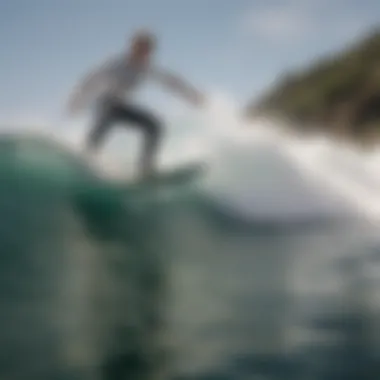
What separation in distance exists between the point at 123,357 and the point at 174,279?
22 cm

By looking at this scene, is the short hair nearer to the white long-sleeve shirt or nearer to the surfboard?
the white long-sleeve shirt

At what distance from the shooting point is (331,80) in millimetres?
2178

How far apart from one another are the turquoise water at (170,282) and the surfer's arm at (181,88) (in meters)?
0.23

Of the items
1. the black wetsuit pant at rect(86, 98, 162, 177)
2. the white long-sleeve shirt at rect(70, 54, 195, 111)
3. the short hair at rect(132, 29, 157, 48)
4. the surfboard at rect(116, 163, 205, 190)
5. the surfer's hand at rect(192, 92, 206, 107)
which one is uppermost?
the short hair at rect(132, 29, 157, 48)

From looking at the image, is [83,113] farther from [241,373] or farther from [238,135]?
[241,373]

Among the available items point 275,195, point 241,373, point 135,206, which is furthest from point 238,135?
point 241,373

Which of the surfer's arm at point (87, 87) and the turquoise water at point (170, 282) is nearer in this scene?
the turquoise water at point (170, 282)

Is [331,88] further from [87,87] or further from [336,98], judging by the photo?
[87,87]

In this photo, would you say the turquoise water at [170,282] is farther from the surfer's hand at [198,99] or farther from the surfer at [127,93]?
the surfer's hand at [198,99]

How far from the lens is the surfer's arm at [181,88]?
7.02 feet

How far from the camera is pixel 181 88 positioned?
214cm

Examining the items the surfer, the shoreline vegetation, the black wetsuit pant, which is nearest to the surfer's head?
the surfer

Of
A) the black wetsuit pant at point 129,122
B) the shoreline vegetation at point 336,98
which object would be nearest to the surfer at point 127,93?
the black wetsuit pant at point 129,122

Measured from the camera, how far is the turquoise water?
2.00 metres
